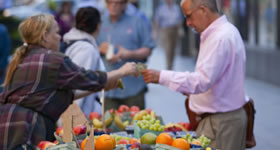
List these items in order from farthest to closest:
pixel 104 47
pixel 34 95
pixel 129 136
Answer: pixel 104 47, pixel 129 136, pixel 34 95

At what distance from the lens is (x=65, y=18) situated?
11156mm

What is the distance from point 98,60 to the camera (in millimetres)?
5281

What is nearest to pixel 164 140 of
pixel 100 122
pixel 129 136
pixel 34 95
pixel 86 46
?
pixel 129 136

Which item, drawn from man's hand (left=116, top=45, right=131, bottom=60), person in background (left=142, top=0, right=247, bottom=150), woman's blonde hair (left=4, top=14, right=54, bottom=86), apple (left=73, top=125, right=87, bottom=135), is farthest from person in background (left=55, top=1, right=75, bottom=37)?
apple (left=73, top=125, right=87, bottom=135)

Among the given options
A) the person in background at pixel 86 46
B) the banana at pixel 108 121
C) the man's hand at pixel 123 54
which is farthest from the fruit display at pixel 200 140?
the man's hand at pixel 123 54

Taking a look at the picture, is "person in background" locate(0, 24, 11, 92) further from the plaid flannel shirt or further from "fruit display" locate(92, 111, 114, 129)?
the plaid flannel shirt

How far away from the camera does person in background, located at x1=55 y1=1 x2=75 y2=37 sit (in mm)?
10344

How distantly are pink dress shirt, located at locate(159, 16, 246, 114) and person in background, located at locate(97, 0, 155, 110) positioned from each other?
7.21ft

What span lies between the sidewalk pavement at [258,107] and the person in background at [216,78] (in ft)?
9.72

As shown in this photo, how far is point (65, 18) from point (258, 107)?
4.80 metres

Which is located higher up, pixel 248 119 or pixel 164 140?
pixel 164 140

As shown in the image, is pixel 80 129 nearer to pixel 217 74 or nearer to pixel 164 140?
pixel 164 140

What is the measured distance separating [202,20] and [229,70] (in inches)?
18.5

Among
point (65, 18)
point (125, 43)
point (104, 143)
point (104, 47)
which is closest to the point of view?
point (104, 143)
